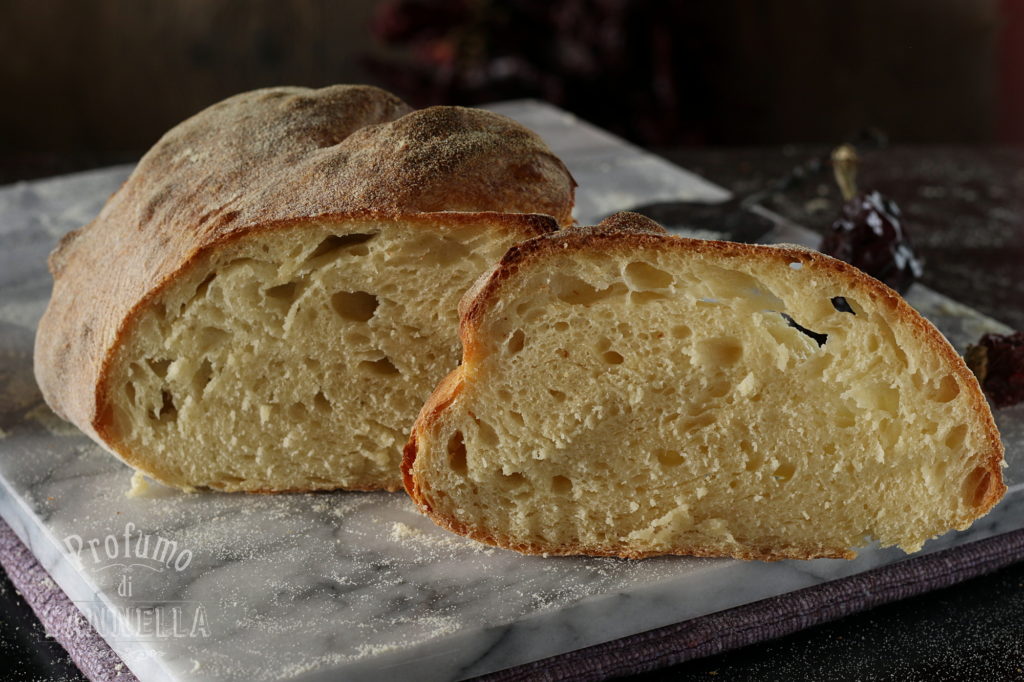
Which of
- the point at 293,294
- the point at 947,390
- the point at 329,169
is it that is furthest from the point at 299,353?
the point at 947,390

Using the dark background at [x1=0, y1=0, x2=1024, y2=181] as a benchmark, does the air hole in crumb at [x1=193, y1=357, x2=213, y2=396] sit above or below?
above

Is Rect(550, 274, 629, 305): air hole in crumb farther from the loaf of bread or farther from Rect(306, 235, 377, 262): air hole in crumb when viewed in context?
Rect(306, 235, 377, 262): air hole in crumb

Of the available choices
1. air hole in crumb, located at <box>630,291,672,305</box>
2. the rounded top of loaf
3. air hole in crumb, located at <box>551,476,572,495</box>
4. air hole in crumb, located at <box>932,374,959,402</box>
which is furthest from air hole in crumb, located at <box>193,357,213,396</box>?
air hole in crumb, located at <box>932,374,959,402</box>

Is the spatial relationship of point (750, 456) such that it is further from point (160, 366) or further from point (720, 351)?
point (160, 366)

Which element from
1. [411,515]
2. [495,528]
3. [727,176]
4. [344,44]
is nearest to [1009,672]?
[495,528]

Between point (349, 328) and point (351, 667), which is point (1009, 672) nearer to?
point (351, 667)

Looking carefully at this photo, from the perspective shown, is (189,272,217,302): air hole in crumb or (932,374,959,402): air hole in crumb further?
(189,272,217,302): air hole in crumb
